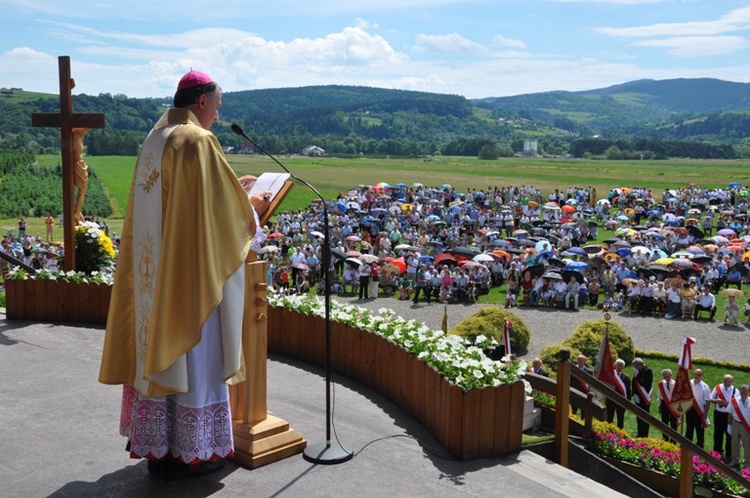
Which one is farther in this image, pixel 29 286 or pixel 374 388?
pixel 29 286

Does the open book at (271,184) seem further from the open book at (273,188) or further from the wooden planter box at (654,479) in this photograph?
the wooden planter box at (654,479)

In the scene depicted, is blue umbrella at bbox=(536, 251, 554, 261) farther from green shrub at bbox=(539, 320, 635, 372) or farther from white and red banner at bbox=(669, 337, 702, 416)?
white and red banner at bbox=(669, 337, 702, 416)

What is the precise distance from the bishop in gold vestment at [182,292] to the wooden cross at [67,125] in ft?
20.9

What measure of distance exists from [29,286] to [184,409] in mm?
6763

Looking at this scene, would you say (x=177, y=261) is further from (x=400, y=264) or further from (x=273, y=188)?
(x=400, y=264)

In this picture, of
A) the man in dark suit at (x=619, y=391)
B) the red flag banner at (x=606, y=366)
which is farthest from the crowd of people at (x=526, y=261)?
the red flag banner at (x=606, y=366)

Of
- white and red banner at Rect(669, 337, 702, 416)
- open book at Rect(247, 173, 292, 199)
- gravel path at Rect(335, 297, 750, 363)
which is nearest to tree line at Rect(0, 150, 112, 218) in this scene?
gravel path at Rect(335, 297, 750, 363)

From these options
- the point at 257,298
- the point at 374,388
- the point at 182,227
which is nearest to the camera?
the point at 182,227

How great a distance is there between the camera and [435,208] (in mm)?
40375

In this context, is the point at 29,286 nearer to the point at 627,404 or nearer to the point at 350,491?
the point at 350,491

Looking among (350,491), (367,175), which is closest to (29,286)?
(350,491)

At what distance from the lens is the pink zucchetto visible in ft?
18.2

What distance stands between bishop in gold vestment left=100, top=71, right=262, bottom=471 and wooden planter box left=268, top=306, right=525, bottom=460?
1.92 m

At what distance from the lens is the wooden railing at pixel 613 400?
6.90 meters
